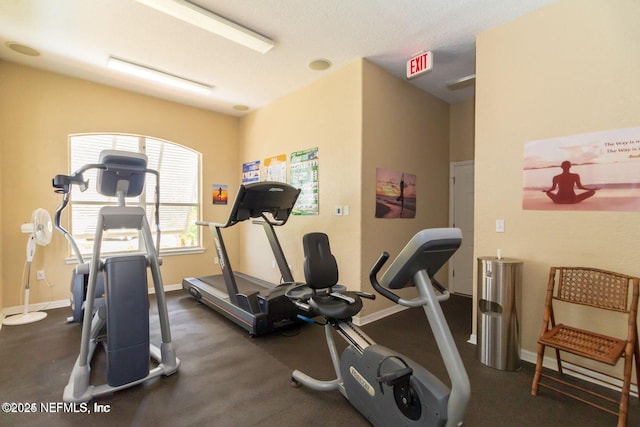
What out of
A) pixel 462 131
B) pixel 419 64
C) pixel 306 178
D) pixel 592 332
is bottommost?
pixel 592 332

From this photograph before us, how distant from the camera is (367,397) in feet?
6.08

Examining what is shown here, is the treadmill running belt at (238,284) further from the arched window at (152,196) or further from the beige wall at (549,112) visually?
the beige wall at (549,112)

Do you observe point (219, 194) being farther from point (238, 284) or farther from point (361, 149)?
point (361, 149)

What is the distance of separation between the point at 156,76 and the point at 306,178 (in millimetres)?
2420

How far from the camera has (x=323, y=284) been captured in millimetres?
2363

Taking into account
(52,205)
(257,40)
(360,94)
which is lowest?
(52,205)

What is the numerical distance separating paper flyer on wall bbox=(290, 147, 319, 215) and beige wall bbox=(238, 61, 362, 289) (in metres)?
0.09

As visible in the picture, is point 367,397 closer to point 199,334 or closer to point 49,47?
point 199,334

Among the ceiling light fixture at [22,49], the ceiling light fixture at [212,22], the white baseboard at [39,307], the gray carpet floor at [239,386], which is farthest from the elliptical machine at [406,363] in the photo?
the ceiling light fixture at [22,49]

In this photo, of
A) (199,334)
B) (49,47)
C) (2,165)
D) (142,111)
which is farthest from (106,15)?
(199,334)

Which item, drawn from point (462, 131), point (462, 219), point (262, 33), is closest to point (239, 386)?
point (262, 33)

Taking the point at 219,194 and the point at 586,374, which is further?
the point at 219,194

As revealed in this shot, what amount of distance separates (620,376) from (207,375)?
10.7 ft

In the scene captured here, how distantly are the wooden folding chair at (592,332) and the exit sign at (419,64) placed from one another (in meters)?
2.43
